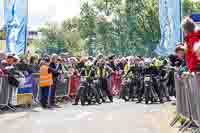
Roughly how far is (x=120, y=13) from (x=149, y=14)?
334 cm

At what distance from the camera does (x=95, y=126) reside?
14633 millimetres

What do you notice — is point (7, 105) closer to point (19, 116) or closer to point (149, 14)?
point (19, 116)

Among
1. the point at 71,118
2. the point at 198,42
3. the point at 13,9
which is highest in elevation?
the point at 13,9

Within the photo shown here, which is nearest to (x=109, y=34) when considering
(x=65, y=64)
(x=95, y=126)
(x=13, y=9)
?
(x=65, y=64)

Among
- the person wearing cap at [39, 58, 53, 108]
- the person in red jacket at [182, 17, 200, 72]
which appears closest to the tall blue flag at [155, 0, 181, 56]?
the person wearing cap at [39, 58, 53, 108]

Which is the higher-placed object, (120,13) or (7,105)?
(120,13)

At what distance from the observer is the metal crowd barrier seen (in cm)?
1110

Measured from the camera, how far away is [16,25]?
2444 centimetres

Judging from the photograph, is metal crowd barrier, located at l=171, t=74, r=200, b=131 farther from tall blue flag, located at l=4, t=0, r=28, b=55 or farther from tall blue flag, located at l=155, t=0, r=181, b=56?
tall blue flag, located at l=4, t=0, r=28, b=55

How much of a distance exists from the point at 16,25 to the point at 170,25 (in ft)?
19.9

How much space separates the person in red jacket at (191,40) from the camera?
1155 cm

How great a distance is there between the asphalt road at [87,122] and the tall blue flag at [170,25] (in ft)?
15.7

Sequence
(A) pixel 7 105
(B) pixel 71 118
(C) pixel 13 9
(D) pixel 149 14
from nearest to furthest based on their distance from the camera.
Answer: (B) pixel 71 118, (A) pixel 7 105, (C) pixel 13 9, (D) pixel 149 14

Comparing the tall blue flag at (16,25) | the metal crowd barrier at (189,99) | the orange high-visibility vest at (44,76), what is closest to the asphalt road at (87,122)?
the metal crowd barrier at (189,99)
